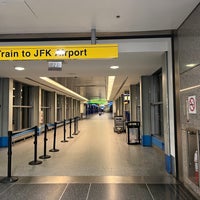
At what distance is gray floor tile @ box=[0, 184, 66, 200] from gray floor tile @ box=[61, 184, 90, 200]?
4.0 inches

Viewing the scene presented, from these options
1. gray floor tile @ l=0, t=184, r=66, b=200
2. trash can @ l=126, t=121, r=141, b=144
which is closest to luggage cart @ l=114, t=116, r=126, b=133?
trash can @ l=126, t=121, r=141, b=144

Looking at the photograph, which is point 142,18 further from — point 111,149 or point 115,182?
point 111,149

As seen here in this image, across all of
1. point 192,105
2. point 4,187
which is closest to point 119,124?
point 4,187

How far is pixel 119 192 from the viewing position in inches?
123

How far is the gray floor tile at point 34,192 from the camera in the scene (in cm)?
298

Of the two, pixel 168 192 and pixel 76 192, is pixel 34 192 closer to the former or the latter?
pixel 76 192

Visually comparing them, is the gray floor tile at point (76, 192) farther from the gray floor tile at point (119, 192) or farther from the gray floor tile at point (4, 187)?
the gray floor tile at point (4, 187)

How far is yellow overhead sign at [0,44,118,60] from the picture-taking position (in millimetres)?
3186

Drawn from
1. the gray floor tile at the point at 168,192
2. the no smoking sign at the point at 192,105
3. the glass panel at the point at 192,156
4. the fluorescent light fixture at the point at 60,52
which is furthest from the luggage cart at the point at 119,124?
the fluorescent light fixture at the point at 60,52

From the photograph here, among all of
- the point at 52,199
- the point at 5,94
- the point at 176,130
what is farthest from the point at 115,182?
the point at 5,94

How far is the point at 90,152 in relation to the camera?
607 cm

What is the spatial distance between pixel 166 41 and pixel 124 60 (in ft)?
3.43

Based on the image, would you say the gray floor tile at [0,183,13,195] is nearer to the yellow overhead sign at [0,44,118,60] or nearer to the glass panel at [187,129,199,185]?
the yellow overhead sign at [0,44,118,60]

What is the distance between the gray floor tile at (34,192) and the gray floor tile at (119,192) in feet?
1.83
